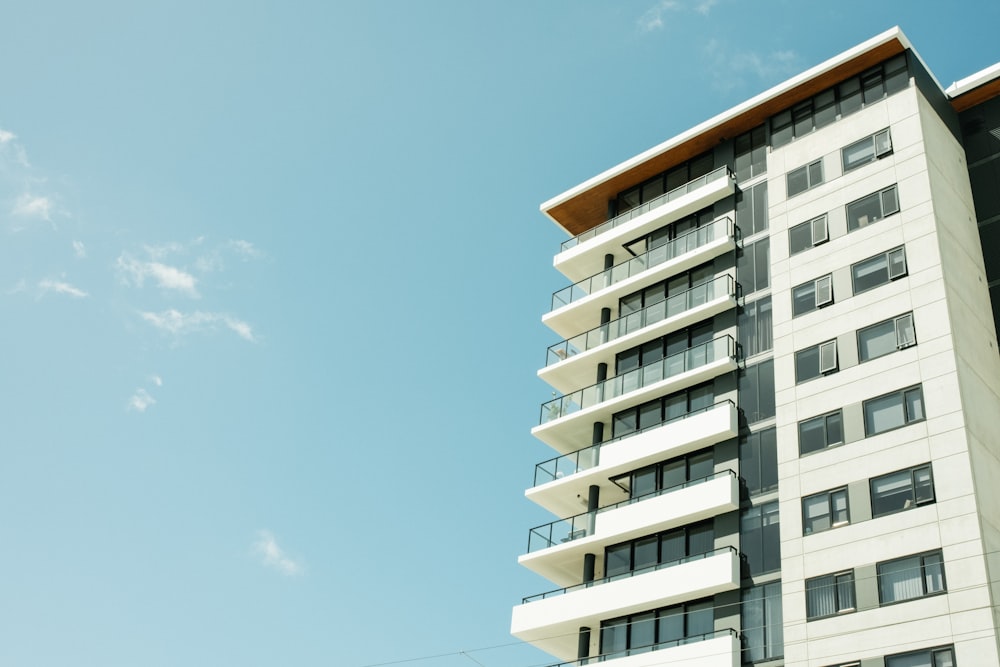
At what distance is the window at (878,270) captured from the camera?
37.5 metres

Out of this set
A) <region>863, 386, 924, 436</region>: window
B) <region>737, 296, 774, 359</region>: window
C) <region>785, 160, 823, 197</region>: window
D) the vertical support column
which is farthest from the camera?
<region>785, 160, 823, 197</region>: window

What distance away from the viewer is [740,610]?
3525 centimetres

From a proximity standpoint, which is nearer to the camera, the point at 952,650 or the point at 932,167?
the point at 952,650

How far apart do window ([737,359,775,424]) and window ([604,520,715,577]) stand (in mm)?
4095

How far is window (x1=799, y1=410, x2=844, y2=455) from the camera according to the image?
1406 inches

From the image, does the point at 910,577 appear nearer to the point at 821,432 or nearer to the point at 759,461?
the point at 821,432

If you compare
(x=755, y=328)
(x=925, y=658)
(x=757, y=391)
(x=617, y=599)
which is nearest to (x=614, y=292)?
(x=755, y=328)

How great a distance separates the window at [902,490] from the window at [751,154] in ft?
52.7

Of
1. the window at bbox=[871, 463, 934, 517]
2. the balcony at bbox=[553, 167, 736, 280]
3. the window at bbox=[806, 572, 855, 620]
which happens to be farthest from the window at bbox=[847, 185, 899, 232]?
the window at bbox=[806, 572, 855, 620]

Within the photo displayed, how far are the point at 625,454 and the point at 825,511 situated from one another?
8890mm

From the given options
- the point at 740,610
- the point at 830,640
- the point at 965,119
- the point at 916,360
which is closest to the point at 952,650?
the point at 830,640

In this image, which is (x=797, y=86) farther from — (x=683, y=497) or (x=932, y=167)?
(x=683, y=497)

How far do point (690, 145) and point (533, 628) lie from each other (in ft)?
71.0

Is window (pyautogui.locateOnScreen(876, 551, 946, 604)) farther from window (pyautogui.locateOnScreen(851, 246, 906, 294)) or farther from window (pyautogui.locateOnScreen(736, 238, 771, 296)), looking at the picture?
window (pyautogui.locateOnScreen(736, 238, 771, 296))
